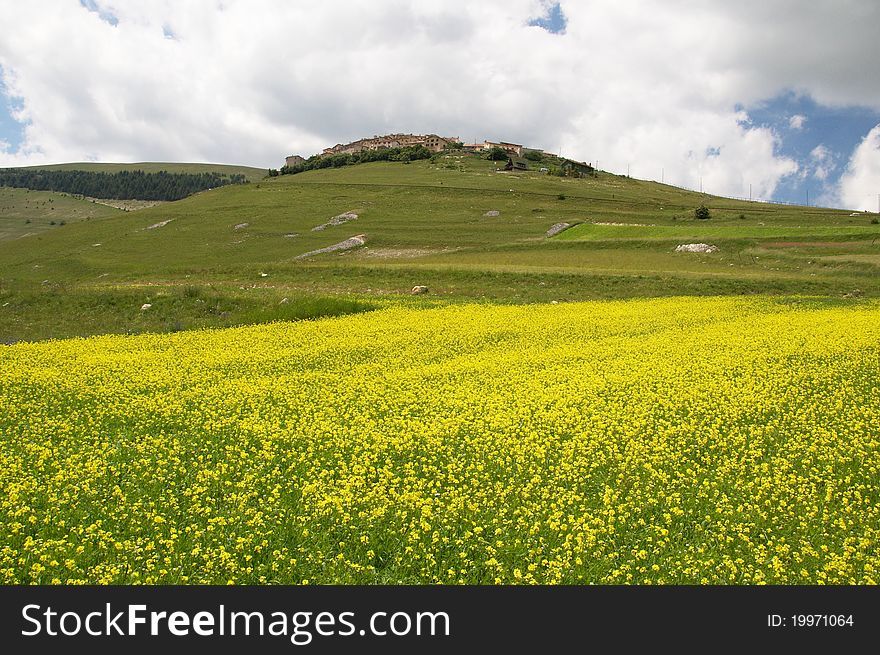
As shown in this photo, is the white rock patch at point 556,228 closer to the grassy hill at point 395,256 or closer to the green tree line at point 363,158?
the grassy hill at point 395,256

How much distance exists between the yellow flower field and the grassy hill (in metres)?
15.1

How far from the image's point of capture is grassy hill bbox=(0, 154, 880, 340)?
3753 cm

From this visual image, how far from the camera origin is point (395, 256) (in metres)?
67.0

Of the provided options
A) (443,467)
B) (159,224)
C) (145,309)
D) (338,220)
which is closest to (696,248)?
(145,309)

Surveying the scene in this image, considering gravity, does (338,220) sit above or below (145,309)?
above

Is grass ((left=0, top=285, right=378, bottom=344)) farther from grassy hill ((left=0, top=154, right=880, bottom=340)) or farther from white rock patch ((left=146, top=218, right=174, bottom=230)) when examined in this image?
white rock patch ((left=146, top=218, right=174, bottom=230))

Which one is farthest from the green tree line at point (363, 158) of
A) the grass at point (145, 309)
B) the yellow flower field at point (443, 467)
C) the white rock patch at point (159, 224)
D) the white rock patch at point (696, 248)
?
the yellow flower field at point (443, 467)

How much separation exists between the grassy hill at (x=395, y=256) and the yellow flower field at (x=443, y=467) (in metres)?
15.1

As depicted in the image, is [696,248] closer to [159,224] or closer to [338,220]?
[338,220]

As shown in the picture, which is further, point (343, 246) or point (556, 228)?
point (556, 228)

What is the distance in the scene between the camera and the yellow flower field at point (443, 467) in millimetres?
9258

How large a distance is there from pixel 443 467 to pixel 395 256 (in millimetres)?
55770

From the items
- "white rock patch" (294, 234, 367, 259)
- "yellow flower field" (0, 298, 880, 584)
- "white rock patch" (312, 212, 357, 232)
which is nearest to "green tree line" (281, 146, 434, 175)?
"white rock patch" (312, 212, 357, 232)

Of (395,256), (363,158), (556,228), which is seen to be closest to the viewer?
(395,256)
